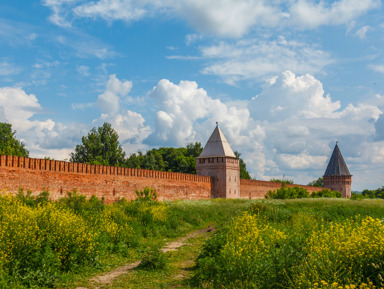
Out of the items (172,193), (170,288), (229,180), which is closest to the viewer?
(170,288)

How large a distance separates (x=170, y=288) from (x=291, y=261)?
216 centimetres

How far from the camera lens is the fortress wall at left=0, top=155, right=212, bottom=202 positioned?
14.4 m

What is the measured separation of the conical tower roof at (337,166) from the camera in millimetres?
47416

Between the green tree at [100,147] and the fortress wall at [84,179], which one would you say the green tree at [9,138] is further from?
the fortress wall at [84,179]

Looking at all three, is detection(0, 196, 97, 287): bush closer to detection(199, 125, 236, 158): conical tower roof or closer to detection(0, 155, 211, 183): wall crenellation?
detection(0, 155, 211, 183): wall crenellation

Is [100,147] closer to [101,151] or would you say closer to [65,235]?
[101,151]

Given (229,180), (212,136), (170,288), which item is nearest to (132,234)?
(170,288)

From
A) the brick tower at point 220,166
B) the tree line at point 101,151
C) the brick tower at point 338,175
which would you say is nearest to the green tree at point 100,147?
the tree line at point 101,151

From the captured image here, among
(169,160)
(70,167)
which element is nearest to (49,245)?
(70,167)

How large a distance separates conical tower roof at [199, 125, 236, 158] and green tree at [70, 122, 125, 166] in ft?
33.7

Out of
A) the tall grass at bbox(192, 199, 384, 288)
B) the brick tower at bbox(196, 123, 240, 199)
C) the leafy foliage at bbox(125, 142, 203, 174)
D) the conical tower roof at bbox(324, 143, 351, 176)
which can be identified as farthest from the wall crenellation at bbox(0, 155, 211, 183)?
the conical tower roof at bbox(324, 143, 351, 176)

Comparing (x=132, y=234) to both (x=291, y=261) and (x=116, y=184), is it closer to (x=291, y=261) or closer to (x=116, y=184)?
(x=291, y=261)

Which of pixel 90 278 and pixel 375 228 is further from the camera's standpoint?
pixel 90 278

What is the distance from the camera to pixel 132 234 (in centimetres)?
955
